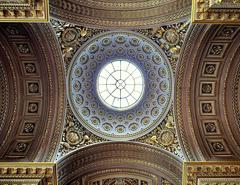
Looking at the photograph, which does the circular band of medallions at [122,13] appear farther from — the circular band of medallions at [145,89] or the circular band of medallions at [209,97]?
the circular band of medallions at [209,97]

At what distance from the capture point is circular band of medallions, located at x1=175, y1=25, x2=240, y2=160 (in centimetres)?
1420

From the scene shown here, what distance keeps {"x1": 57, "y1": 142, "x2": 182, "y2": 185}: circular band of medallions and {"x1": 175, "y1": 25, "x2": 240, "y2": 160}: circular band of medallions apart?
4.78 feet

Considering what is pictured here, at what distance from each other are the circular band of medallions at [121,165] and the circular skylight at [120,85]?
242cm

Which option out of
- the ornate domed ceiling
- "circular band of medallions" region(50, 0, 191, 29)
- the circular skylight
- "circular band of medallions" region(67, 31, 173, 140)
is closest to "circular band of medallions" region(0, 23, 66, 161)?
the ornate domed ceiling

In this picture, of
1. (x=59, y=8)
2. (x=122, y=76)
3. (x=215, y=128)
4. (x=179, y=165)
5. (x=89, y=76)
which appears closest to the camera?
(x=59, y=8)

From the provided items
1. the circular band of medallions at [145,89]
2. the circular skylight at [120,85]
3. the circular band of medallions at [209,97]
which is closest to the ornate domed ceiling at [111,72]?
the circular band of medallions at [145,89]

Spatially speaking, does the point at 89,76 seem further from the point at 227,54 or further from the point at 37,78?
the point at 227,54

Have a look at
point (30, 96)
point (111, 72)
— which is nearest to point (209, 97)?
point (111, 72)

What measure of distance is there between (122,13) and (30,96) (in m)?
5.46

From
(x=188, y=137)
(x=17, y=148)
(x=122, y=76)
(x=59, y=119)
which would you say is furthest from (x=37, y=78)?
(x=188, y=137)

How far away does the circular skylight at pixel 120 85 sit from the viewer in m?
17.0

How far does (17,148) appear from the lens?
47.4ft

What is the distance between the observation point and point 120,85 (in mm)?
17438

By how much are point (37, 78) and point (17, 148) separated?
3116 millimetres
